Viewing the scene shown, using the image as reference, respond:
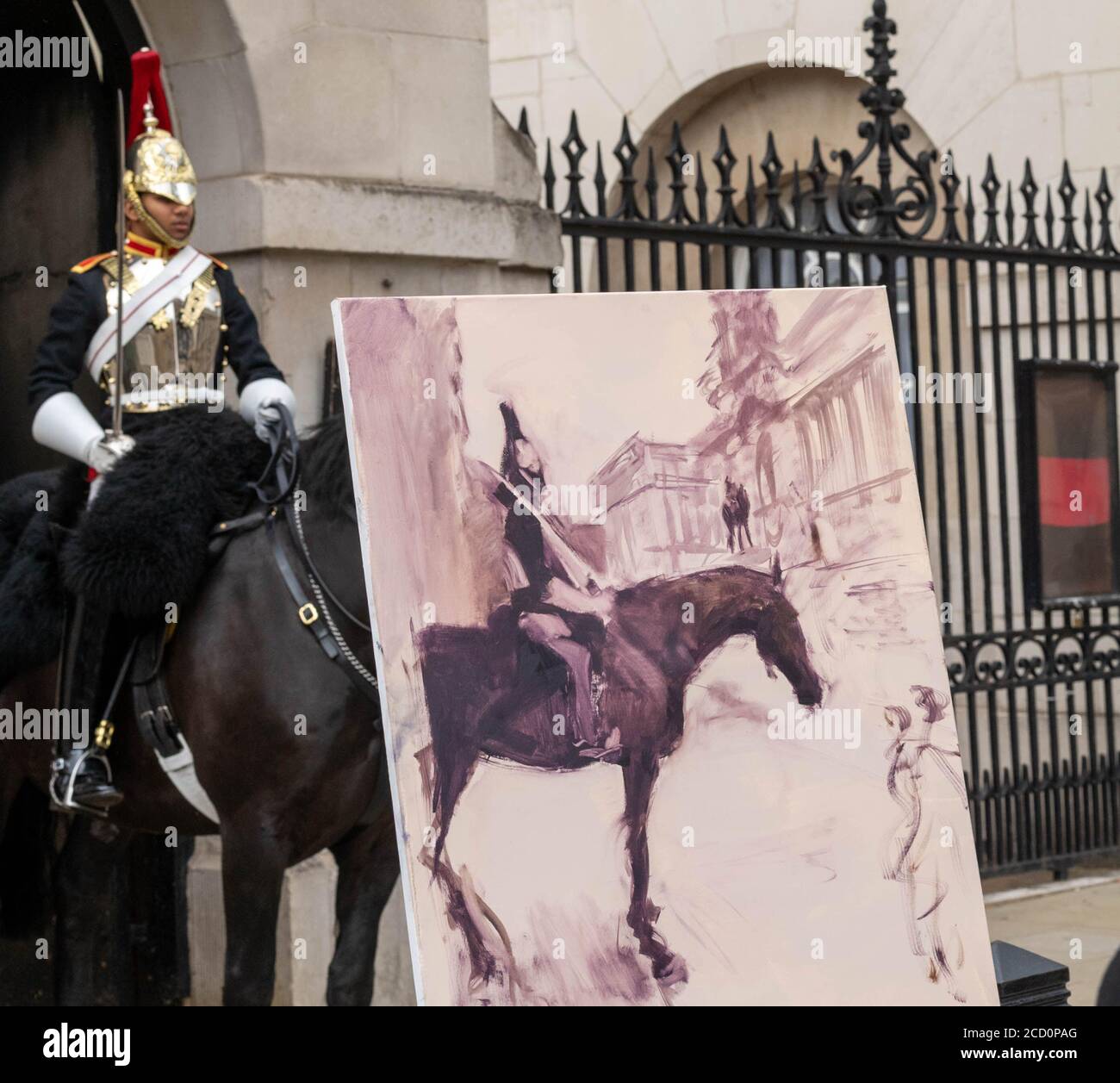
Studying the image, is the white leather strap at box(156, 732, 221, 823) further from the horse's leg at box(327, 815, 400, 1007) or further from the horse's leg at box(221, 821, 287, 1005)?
the horse's leg at box(327, 815, 400, 1007)

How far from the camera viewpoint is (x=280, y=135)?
5867 millimetres

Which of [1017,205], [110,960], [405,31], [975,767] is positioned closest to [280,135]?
[405,31]

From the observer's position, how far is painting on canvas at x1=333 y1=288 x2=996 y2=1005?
3.18 meters

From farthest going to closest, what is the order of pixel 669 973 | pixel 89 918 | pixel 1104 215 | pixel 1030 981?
pixel 1104 215, pixel 89 918, pixel 1030 981, pixel 669 973

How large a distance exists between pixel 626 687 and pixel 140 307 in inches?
78.1

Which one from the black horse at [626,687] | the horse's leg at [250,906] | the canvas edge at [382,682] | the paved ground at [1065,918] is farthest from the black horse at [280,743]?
the paved ground at [1065,918]
